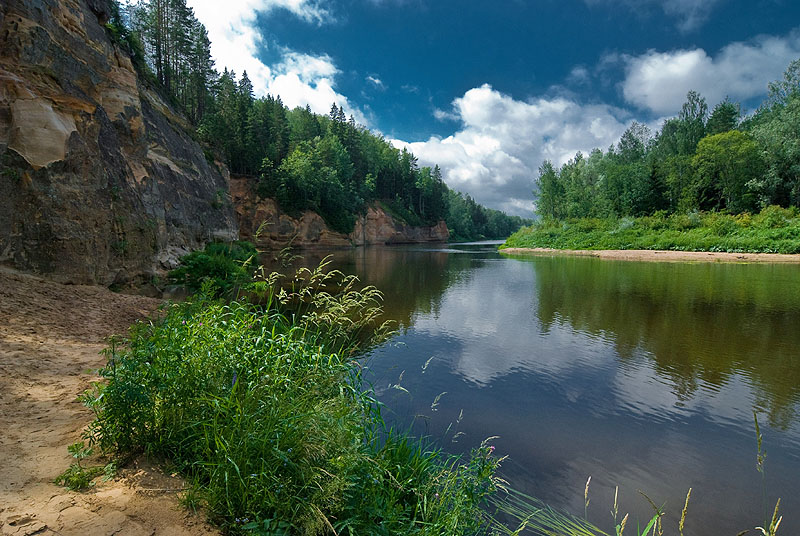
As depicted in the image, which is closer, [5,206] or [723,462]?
[723,462]

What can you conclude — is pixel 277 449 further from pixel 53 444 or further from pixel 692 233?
pixel 692 233

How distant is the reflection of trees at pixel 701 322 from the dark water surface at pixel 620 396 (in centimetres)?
6

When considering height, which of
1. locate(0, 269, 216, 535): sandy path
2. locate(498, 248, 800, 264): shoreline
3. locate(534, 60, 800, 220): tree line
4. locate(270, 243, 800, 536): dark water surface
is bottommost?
locate(270, 243, 800, 536): dark water surface

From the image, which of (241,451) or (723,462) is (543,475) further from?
(241,451)

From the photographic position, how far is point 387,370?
24.4ft

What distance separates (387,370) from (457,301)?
27.1 ft

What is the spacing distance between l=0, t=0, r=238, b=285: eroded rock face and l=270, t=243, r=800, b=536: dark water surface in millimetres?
7802

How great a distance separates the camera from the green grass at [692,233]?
31.8 m

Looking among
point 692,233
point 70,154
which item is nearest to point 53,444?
point 70,154

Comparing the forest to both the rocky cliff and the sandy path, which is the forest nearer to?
the rocky cliff

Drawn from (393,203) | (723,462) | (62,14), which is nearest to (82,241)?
(62,14)

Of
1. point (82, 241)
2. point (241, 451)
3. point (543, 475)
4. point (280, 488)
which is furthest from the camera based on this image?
point (82, 241)

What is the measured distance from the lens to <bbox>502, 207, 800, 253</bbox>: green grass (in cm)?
3176

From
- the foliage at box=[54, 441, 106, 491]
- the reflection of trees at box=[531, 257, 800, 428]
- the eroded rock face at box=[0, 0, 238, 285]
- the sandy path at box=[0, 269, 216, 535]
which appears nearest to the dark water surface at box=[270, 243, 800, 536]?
the reflection of trees at box=[531, 257, 800, 428]
